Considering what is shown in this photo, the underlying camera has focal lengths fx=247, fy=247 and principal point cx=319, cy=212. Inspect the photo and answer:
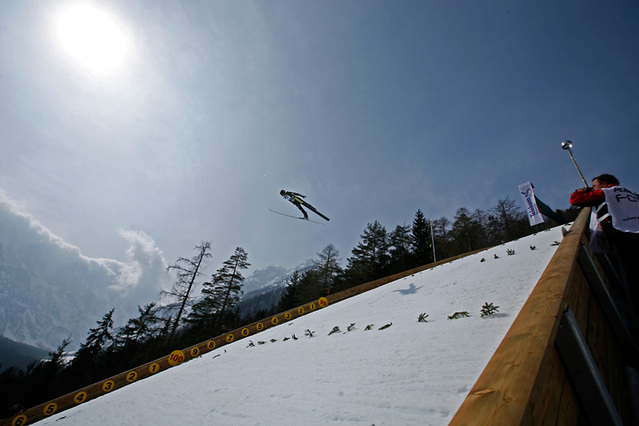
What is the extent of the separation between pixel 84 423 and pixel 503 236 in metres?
49.9

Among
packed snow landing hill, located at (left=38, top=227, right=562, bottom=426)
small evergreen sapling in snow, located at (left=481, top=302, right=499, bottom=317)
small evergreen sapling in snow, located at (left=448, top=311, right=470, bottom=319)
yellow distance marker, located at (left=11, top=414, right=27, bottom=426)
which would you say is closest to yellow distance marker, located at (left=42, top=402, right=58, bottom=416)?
yellow distance marker, located at (left=11, top=414, right=27, bottom=426)

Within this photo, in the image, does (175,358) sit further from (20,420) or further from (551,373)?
(551,373)

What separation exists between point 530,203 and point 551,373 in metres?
20.7

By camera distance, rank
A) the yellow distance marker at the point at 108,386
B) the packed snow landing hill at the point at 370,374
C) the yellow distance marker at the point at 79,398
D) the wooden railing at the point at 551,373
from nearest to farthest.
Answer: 1. the wooden railing at the point at 551,373
2. the packed snow landing hill at the point at 370,374
3. the yellow distance marker at the point at 79,398
4. the yellow distance marker at the point at 108,386

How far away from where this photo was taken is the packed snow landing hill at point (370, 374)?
2432 mm

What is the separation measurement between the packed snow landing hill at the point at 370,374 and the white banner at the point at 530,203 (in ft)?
42.6

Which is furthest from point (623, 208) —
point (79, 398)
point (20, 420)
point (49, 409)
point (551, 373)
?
point (20, 420)

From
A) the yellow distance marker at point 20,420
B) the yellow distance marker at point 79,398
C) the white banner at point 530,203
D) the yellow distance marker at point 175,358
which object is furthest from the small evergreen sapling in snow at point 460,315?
the white banner at point 530,203

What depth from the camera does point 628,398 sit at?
2.27 metres

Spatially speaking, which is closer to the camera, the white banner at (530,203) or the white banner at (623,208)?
the white banner at (623,208)

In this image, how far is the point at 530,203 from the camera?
1692 cm

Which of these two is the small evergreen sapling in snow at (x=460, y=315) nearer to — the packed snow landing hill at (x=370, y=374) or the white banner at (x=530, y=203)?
the packed snow landing hill at (x=370, y=374)

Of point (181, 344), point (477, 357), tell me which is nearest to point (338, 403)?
point (477, 357)

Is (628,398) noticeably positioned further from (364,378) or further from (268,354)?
(268,354)
